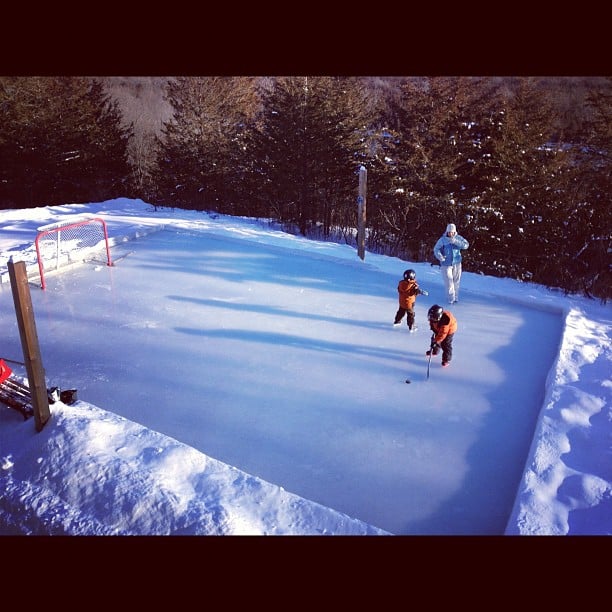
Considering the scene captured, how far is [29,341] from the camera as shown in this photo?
432cm

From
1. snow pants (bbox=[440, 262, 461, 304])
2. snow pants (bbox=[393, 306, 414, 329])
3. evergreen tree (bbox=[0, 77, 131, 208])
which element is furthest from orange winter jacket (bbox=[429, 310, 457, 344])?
evergreen tree (bbox=[0, 77, 131, 208])

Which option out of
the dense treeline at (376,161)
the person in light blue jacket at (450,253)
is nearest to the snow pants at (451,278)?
the person in light blue jacket at (450,253)

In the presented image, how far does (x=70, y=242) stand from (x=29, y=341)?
7538 millimetres

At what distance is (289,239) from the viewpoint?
40.2ft

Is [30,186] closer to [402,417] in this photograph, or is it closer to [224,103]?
[224,103]

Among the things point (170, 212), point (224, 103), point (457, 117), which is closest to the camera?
point (457, 117)

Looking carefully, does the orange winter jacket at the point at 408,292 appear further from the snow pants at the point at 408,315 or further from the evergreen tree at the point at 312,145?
the evergreen tree at the point at 312,145

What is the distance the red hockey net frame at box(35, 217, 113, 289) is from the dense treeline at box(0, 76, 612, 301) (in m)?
8.18

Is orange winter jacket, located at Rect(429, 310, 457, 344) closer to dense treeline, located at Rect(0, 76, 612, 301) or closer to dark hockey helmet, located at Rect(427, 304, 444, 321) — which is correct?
dark hockey helmet, located at Rect(427, 304, 444, 321)

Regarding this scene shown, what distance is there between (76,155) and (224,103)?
7.76 metres

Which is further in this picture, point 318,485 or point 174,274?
point 174,274

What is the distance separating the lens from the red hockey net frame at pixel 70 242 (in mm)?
9375

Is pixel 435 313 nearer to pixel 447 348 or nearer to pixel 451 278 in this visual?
pixel 447 348
